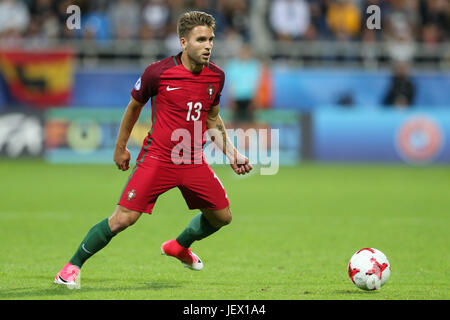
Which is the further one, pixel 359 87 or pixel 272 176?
pixel 359 87

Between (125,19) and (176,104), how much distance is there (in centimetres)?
1420

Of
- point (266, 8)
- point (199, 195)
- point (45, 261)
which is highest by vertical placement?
point (266, 8)

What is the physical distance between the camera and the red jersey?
6.59 m

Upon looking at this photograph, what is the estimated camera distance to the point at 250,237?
31.8 ft

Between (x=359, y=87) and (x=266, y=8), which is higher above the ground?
(x=266, y=8)

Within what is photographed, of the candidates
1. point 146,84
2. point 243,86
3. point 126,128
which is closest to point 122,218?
point 126,128

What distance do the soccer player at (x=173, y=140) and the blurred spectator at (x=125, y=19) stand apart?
45.8ft

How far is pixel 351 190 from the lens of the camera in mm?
14570

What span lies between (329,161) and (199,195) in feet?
41.3

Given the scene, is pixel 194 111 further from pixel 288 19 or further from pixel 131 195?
pixel 288 19

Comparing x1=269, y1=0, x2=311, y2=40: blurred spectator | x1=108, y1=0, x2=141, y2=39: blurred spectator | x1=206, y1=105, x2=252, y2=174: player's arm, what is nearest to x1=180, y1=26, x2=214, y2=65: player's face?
x1=206, y1=105, x2=252, y2=174: player's arm
